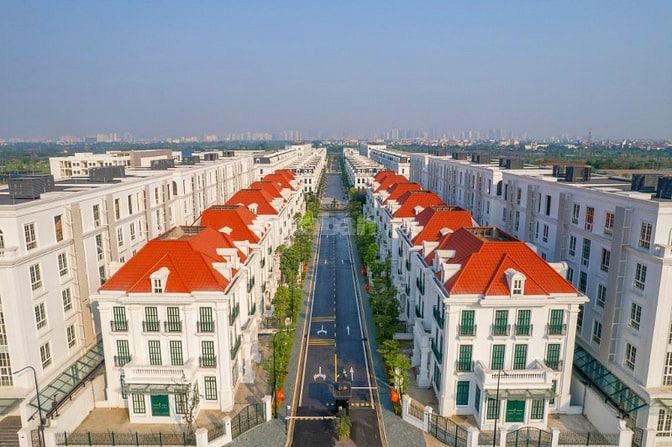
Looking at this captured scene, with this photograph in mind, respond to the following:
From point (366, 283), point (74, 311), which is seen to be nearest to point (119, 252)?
point (74, 311)

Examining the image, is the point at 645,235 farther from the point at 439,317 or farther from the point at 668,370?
the point at 439,317

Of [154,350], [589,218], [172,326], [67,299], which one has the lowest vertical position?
[154,350]

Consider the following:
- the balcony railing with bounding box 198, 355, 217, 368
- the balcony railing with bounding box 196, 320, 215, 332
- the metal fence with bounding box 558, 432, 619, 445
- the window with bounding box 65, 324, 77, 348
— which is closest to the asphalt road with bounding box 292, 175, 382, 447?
the balcony railing with bounding box 198, 355, 217, 368

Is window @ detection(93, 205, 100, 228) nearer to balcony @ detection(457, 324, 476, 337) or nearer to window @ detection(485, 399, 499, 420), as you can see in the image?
balcony @ detection(457, 324, 476, 337)

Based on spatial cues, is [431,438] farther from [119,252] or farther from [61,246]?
[119,252]

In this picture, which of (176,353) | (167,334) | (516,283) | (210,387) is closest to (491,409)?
(516,283)

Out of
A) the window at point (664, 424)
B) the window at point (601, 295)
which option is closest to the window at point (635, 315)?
the window at point (601, 295)

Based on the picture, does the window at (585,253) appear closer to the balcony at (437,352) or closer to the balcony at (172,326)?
the balcony at (437,352)

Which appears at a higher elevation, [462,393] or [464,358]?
[464,358]
